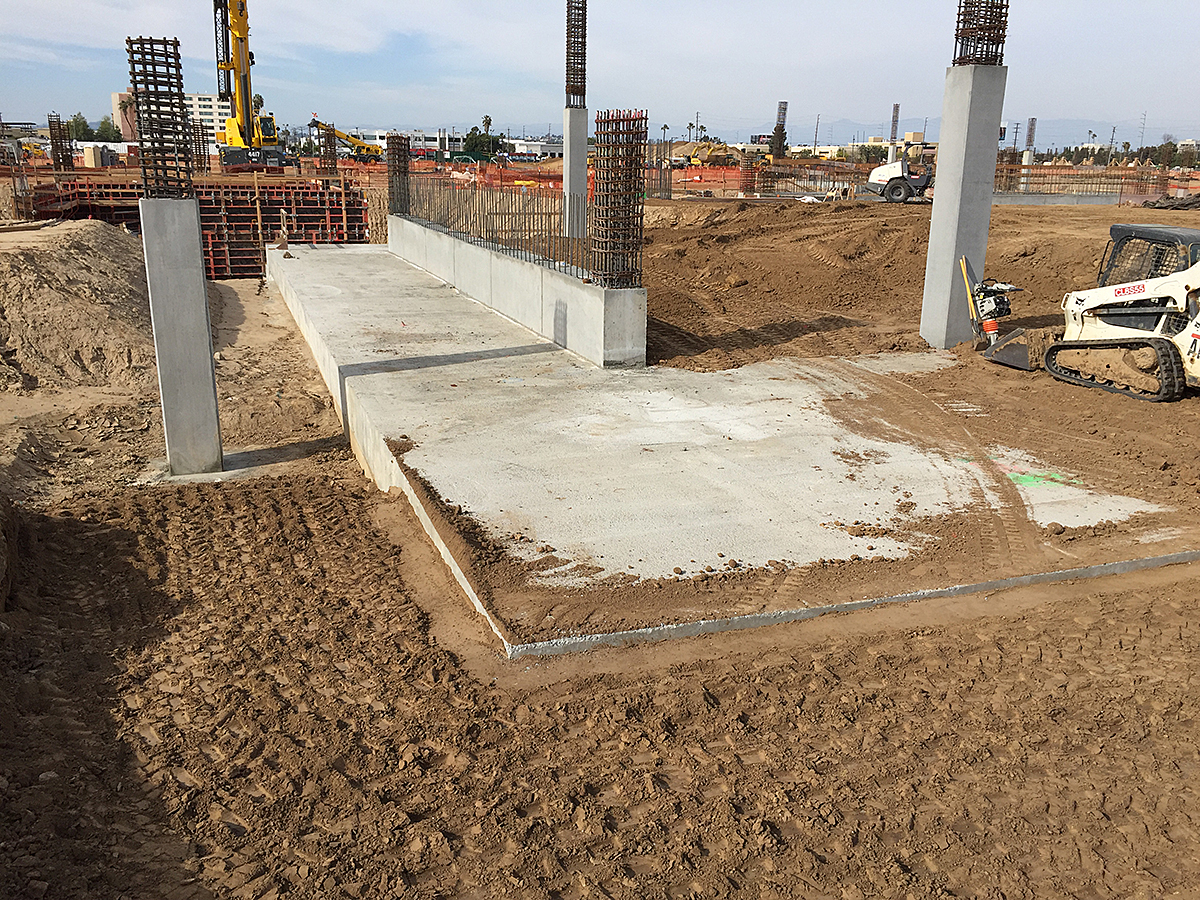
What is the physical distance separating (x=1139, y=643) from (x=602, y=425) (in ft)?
17.5

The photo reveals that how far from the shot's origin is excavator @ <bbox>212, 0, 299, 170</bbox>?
33.3 meters

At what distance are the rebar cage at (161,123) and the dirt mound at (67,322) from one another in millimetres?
6014

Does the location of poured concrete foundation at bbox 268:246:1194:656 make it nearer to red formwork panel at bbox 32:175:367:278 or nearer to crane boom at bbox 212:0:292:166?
red formwork panel at bbox 32:175:367:278

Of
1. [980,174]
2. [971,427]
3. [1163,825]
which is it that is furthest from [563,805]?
[980,174]

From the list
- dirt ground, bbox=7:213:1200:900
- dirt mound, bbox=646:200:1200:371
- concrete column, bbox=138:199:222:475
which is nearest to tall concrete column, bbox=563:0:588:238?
dirt mound, bbox=646:200:1200:371

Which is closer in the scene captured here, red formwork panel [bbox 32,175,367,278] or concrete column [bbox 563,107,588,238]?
concrete column [bbox 563,107,588,238]

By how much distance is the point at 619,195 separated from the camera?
39.0 feet

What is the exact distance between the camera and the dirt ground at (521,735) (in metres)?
3.79

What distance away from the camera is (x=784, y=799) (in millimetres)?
4188

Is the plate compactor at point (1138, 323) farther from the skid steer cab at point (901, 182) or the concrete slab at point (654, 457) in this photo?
the skid steer cab at point (901, 182)

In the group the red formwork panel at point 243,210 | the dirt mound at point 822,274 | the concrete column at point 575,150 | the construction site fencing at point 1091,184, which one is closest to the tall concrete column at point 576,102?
the concrete column at point 575,150

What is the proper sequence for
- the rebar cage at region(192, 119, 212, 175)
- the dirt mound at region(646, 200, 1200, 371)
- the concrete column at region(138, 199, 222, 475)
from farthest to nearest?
the rebar cage at region(192, 119, 212, 175), the dirt mound at region(646, 200, 1200, 371), the concrete column at region(138, 199, 222, 475)

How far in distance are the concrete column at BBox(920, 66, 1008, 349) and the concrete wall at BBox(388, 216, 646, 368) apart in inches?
184

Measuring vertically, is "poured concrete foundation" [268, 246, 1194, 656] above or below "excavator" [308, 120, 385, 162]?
below
